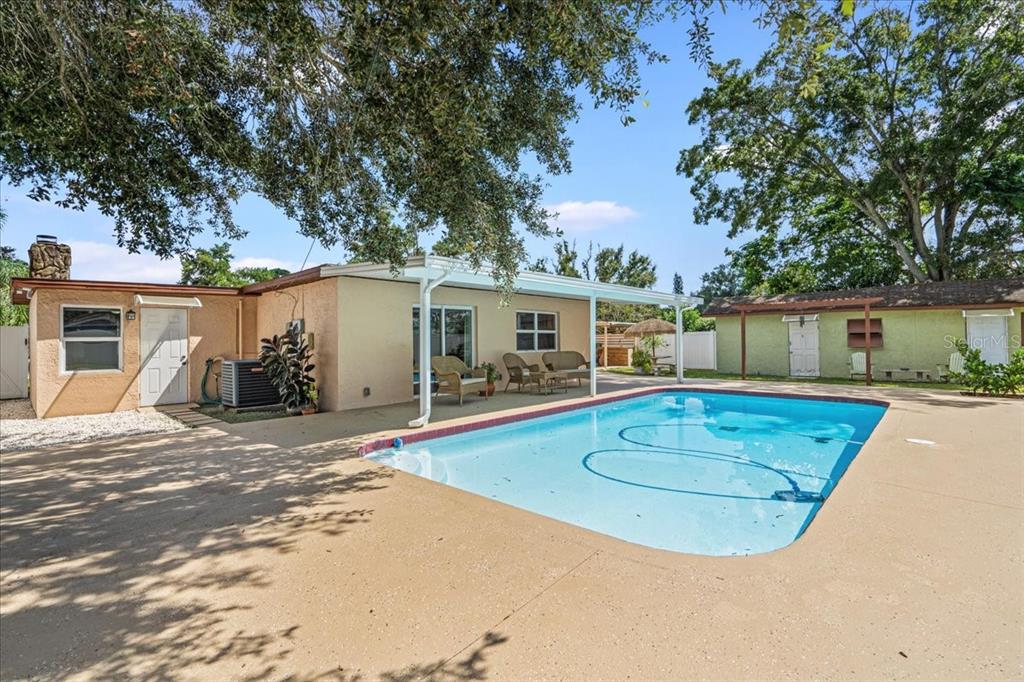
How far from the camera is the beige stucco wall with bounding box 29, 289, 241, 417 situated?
9453 mm

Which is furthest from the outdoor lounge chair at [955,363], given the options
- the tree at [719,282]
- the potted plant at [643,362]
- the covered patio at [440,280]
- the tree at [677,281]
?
the tree at [677,281]

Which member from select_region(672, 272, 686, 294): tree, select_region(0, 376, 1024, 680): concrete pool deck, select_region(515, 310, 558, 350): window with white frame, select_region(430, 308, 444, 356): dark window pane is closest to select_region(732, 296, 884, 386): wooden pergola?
select_region(515, 310, 558, 350): window with white frame

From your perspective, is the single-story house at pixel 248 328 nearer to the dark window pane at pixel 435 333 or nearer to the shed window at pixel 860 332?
the dark window pane at pixel 435 333

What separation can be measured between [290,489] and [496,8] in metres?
4.89

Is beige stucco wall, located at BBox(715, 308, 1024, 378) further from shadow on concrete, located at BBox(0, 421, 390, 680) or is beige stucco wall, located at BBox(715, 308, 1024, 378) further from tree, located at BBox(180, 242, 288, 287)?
tree, located at BBox(180, 242, 288, 287)

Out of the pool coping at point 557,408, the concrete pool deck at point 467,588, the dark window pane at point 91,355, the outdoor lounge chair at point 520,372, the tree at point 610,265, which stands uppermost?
the tree at point 610,265

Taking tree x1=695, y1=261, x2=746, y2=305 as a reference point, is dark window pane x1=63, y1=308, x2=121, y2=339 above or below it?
below

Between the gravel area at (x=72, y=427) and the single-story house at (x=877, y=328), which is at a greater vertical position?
the single-story house at (x=877, y=328)

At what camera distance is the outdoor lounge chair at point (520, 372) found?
12.7 metres

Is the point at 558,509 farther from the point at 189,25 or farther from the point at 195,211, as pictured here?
the point at 189,25

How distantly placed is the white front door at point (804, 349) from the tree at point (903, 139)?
210 inches

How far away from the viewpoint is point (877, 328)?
16734mm

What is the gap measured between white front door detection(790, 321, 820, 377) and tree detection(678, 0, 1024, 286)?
5.32 meters

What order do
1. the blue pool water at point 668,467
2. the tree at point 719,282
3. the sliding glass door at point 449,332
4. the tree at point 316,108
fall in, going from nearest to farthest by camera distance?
the tree at point 316,108, the blue pool water at point 668,467, the sliding glass door at point 449,332, the tree at point 719,282
